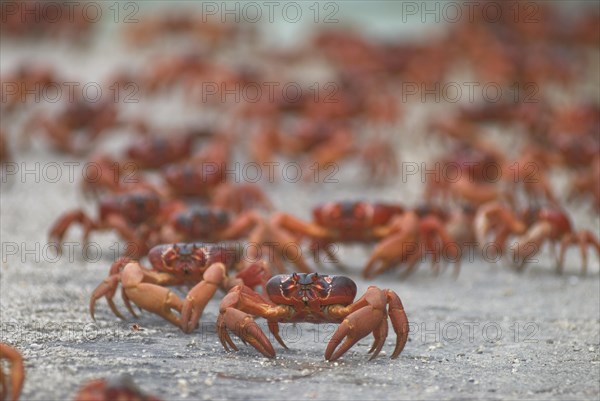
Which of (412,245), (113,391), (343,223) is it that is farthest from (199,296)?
(412,245)

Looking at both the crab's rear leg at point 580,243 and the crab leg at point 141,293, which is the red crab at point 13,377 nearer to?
the crab leg at point 141,293

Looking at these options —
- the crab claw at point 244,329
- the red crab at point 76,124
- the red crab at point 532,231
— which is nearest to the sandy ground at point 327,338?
the crab claw at point 244,329

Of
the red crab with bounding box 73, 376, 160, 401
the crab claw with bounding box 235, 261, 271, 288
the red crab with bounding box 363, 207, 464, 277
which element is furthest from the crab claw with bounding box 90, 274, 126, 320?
the red crab with bounding box 363, 207, 464, 277

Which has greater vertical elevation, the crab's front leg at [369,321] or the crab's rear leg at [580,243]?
the crab's rear leg at [580,243]

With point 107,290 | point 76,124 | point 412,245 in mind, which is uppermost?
point 76,124

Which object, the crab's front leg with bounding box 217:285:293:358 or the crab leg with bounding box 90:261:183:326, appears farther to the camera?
the crab leg with bounding box 90:261:183:326

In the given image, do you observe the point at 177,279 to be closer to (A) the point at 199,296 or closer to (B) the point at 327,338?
(A) the point at 199,296

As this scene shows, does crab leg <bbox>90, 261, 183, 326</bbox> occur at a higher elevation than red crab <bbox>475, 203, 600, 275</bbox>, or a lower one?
lower

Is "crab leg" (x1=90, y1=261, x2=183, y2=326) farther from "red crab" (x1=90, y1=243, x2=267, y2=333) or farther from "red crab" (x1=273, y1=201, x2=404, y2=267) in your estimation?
"red crab" (x1=273, y1=201, x2=404, y2=267)
